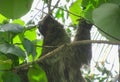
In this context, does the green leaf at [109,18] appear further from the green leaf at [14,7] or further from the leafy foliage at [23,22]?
the green leaf at [14,7]

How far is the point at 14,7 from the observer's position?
1.74 feet

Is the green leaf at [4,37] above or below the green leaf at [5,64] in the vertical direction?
above

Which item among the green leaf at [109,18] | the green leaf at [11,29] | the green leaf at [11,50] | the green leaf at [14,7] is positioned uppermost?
the green leaf at [14,7]

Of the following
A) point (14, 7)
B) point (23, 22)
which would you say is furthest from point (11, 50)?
point (23, 22)

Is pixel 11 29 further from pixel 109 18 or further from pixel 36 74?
pixel 109 18

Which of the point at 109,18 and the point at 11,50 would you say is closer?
the point at 109,18

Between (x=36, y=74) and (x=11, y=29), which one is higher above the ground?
(x=11, y=29)

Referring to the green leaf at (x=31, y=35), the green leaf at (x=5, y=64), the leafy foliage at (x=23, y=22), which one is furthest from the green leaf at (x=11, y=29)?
the green leaf at (x=31, y=35)

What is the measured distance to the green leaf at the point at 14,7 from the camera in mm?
508

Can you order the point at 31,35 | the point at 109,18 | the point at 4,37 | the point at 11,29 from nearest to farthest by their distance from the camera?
the point at 109,18
the point at 11,29
the point at 4,37
the point at 31,35

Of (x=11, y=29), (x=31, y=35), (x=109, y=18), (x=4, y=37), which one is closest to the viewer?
(x=109, y=18)

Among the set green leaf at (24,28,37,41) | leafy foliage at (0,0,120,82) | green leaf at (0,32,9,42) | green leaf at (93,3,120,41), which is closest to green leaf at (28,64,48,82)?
leafy foliage at (0,0,120,82)

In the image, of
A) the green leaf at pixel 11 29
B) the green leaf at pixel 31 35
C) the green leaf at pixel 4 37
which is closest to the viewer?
the green leaf at pixel 11 29

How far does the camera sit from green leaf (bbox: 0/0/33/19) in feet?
1.67
